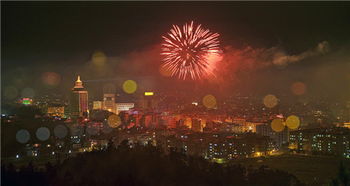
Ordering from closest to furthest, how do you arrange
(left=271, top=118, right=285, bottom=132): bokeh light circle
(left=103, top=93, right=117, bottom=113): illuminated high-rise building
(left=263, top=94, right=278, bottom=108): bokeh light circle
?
1. (left=271, top=118, right=285, bottom=132): bokeh light circle
2. (left=263, top=94, right=278, bottom=108): bokeh light circle
3. (left=103, top=93, right=117, bottom=113): illuminated high-rise building

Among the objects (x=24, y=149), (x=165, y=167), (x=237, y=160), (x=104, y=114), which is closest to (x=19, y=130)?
(x=24, y=149)

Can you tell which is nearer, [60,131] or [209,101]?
[60,131]

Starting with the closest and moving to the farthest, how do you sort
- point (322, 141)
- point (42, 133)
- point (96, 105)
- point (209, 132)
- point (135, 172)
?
point (135, 172), point (42, 133), point (322, 141), point (209, 132), point (96, 105)

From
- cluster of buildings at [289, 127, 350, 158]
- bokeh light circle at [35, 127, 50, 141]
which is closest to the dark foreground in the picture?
bokeh light circle at [35, 127, 50, 141]

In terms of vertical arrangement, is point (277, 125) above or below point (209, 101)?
below

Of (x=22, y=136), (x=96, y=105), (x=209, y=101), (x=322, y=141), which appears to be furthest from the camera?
(x=96, y=105)

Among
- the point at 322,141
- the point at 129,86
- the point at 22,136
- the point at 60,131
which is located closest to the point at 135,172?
the point at 22,136

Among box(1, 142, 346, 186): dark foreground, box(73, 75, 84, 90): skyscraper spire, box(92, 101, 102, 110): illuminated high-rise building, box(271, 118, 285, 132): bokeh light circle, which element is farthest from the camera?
box(92, 101, 102, 110): illuminated high-rise building

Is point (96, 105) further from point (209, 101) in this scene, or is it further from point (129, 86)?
point (209, 101)

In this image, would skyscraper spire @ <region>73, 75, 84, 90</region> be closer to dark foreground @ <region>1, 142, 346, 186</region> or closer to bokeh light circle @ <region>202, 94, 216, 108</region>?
bokeh light circle @ <region>202, 94, 216, 108</region>
